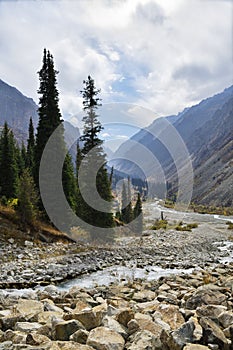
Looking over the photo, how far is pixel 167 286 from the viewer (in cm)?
1038

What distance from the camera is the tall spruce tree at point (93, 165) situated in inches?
976

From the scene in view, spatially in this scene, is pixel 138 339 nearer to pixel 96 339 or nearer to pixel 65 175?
pixel 96 339

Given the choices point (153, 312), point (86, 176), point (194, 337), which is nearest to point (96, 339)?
point (194, 337)

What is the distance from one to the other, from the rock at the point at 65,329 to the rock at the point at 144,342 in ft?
3.30

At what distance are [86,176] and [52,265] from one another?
1108 centimetres

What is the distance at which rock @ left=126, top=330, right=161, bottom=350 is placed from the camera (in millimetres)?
4918

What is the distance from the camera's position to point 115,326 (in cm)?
577

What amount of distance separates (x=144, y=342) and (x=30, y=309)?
3.06 m

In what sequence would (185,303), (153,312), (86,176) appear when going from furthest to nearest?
(86,176)
(185,303)
(153,312)

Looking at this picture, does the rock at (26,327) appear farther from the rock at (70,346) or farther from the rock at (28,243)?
the rock at (28,243)

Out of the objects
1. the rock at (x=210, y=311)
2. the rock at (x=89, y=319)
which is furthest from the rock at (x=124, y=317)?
the rock at (x=210, y=311)

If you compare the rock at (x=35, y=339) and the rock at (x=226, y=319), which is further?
the rock at (x=226, y=319)

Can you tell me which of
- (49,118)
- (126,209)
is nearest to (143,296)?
(49,118)

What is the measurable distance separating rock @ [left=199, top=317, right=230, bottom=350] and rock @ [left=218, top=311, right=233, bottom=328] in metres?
0.42
